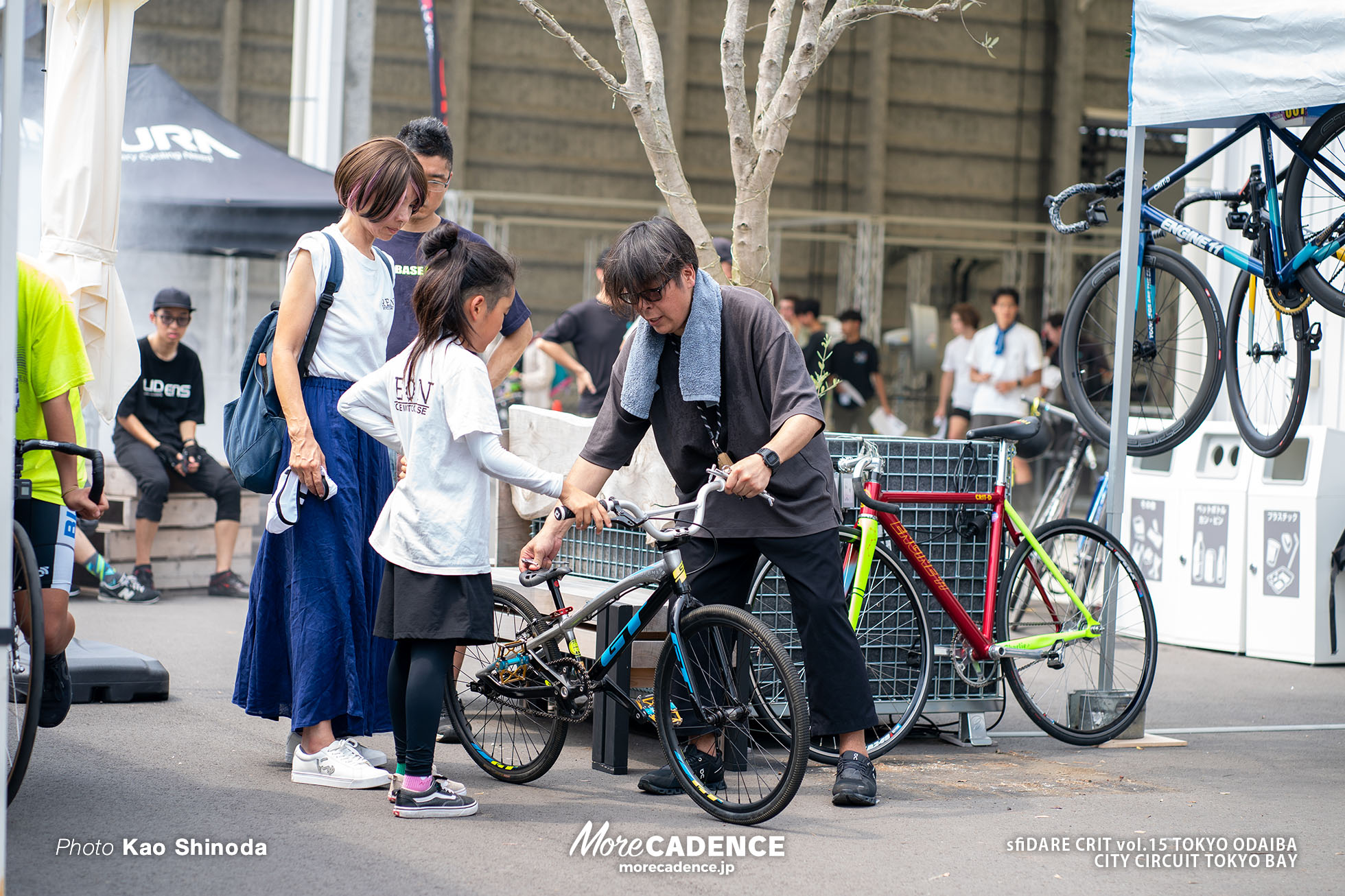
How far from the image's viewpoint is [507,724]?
4027mm

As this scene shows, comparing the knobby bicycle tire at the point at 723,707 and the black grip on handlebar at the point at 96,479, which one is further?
the knobby bicycle tire at the point at 723,707

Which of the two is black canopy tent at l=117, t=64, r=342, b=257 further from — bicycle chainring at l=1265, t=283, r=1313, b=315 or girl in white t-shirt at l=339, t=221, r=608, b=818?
bicycle chainring at l=1265, t=283, r=1313, b=315

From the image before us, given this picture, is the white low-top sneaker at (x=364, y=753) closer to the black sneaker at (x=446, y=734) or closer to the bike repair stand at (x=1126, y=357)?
the black sneaker at (x=446, y=734)

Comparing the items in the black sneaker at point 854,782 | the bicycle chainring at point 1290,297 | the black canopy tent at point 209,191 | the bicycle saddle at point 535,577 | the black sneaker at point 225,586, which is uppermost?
the black canopy tent at point 209,191

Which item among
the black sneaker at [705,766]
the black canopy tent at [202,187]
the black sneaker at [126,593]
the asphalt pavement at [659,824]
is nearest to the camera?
the asphalt pavement at [659,824]

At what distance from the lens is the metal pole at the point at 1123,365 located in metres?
4.91

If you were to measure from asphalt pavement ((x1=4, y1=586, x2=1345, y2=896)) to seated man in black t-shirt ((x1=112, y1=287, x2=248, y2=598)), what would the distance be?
3.15 metres

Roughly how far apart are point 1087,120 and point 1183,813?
59.3 feet

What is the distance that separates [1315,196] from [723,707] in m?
3.13

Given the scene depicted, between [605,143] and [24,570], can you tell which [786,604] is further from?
[605,143]

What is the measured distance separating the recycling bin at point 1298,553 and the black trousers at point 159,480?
561 centimetres

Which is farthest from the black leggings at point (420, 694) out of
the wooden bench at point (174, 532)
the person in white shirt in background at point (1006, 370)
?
the person in white shirt in background at point (1006, 370)

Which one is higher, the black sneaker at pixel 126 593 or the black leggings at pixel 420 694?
the black leggings at pixel 420 694

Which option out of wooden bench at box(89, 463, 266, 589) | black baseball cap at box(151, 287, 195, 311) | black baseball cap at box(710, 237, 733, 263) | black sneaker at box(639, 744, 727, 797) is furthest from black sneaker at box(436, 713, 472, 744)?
black baseball cap at box(151, 287, 195, 311)
